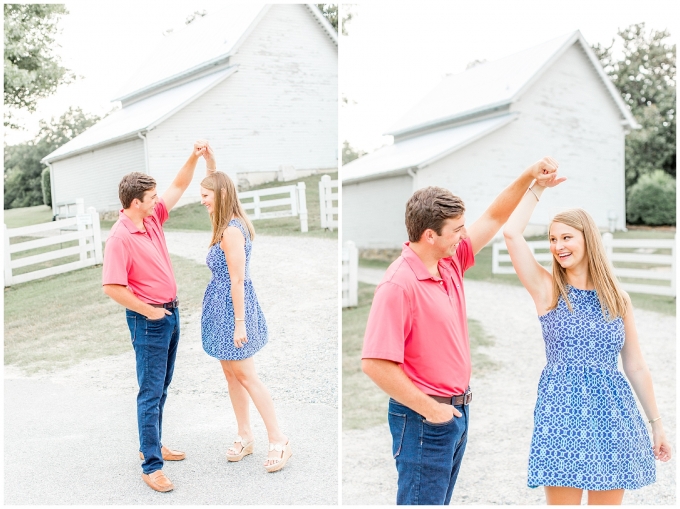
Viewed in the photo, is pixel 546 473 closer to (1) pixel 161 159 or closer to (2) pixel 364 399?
(1) pixel 161 159

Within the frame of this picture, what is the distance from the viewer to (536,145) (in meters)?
8.94

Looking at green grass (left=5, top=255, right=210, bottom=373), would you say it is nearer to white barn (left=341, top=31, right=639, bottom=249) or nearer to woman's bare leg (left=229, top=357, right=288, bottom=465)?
Answer: woman's bare leg (left=229, top=357, right=288, bottom=465)

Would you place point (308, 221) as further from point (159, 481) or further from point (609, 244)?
point (609, 244)

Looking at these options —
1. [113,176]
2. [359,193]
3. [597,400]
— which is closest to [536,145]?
[359,193]

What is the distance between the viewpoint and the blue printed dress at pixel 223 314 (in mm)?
2873

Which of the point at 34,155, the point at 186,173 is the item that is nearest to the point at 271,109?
the point at 186,173

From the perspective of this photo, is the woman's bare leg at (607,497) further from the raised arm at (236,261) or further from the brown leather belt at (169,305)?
the brown leather belt at (169,305)

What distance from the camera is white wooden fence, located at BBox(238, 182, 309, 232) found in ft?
11.7

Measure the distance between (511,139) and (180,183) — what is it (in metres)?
6.74

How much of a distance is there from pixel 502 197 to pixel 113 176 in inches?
88.0

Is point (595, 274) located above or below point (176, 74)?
below

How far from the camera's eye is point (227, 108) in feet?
12.1

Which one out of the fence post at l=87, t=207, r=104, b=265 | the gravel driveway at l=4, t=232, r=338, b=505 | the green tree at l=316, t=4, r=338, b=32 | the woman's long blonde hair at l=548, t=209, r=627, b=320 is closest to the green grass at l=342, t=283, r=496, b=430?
the gravel driveway at l=4, t=232, r=338, b=505

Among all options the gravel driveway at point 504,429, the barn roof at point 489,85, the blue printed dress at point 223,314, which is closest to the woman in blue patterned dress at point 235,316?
the blue printed dress at point 223,314
